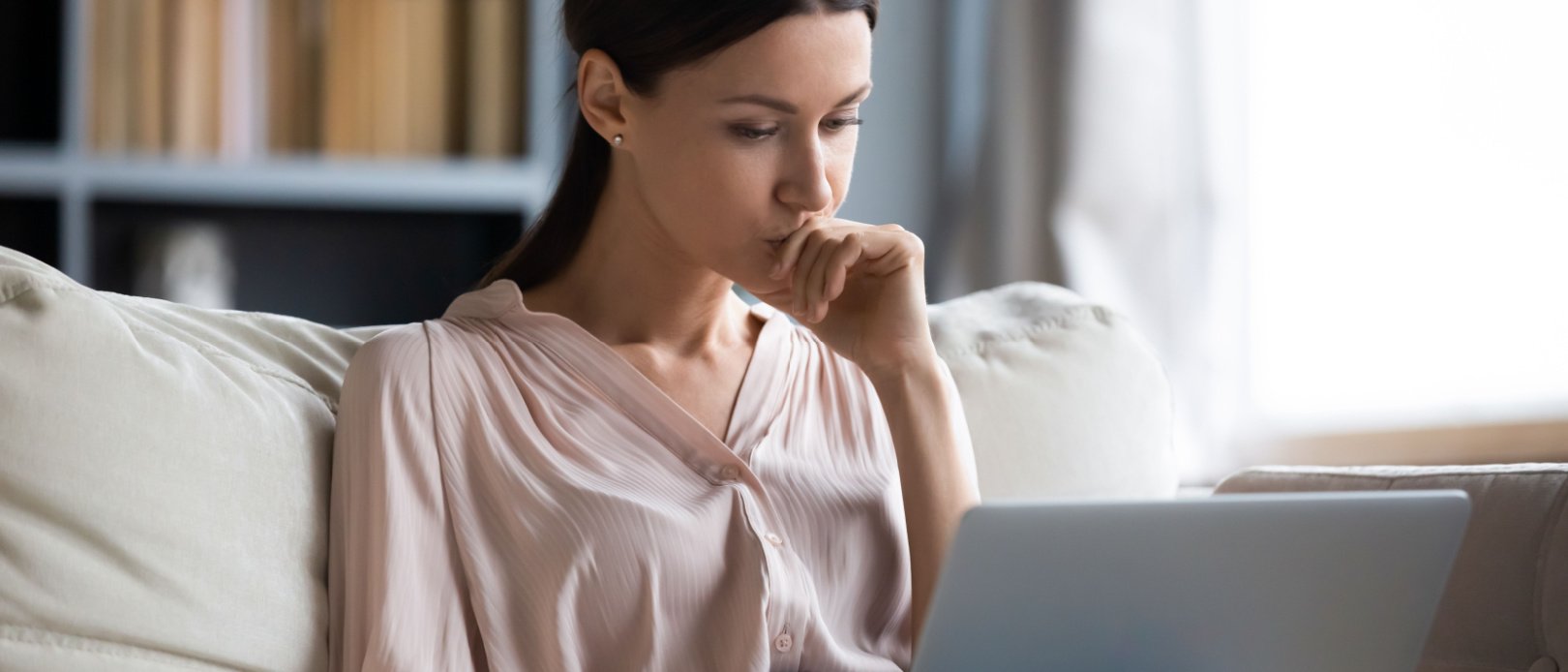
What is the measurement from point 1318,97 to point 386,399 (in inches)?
57.6

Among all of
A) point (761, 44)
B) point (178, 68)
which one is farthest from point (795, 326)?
point (178, 68)

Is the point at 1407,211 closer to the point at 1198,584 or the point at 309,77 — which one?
the point at 1198,584

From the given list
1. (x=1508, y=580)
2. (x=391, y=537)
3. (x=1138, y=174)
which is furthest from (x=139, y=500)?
(x=1138, y=174)

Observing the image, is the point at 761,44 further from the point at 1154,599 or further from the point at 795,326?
the point at 1154,599

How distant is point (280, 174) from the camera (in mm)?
2695

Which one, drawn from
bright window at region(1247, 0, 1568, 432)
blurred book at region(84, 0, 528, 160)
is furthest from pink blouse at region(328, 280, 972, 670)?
blurred book at region(84, 0, 528, 160)

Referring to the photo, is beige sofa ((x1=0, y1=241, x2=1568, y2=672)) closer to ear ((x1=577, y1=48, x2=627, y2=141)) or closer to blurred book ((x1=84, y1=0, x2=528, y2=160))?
ear ((x1=577, y1=48, x2=627, y2=141))

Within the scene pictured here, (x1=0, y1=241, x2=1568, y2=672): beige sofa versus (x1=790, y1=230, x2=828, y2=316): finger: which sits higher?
(x1=790, y1=230, x2=828, y2=316): finger

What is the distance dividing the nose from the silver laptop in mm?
490

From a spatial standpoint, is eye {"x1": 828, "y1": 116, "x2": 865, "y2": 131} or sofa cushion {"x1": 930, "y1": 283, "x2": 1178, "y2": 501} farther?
sofa cushion {"x1": 930, "y1": 283, "x2": 1178, "y2": 501}

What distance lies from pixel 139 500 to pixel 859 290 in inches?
24.3

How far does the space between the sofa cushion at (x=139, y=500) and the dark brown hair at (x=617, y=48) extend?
0.32m

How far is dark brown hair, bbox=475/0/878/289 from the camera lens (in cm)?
120

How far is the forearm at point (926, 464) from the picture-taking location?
1.24 m
